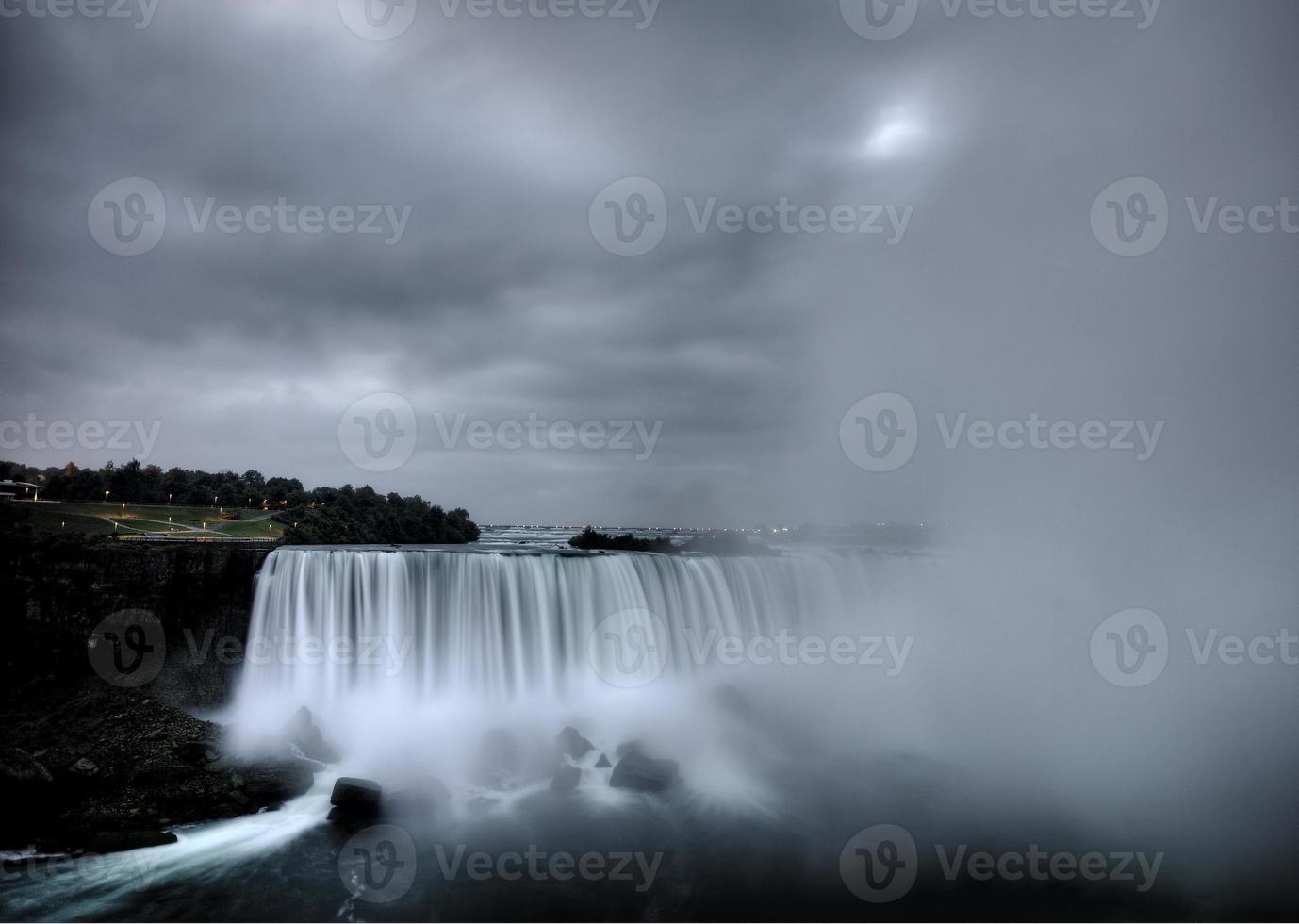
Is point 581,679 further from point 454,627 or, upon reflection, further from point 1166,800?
point 1166,800

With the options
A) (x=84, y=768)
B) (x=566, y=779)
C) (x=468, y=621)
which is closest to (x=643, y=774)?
(x=566, y=779)

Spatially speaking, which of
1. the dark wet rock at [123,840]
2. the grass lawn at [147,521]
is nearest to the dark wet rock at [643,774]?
the dark wet rock at [123,840]

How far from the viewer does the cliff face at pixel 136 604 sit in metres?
14.4

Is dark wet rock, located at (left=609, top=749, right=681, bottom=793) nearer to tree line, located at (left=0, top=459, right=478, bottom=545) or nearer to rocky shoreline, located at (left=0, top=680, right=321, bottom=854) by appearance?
rocky shoreline, located at (left=0, top=680, right=321, bottom=854)

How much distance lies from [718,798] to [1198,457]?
32.4m

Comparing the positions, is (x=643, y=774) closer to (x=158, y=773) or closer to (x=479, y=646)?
(x=479, y=646)

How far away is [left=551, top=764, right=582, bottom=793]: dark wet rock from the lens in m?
12.4

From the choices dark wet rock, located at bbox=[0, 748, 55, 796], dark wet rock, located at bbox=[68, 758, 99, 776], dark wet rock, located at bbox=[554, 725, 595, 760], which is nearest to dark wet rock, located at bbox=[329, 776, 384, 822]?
dark wet rock, located at bbox=[554, 725, 595, 760]

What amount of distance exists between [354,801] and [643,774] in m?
6.66

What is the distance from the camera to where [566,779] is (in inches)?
492

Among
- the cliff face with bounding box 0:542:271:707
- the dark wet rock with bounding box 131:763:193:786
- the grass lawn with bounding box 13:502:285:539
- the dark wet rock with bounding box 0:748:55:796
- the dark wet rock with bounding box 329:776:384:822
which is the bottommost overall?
the dark wet rock with bounding box 329:776:384:822

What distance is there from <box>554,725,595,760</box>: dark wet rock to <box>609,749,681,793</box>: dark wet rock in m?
1.22

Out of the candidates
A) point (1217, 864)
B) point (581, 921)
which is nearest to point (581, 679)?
point (581, 921)

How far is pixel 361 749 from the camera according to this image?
13.9 meters
